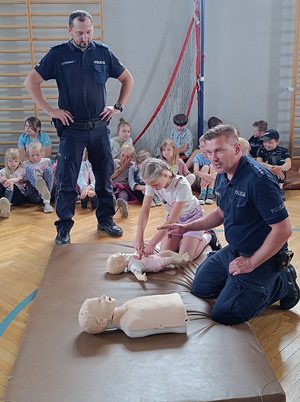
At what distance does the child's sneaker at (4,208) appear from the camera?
4504mm

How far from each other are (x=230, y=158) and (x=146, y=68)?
4070mm

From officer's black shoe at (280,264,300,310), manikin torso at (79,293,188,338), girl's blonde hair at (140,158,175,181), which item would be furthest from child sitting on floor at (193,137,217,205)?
manikin torso at (79,293,188,338)

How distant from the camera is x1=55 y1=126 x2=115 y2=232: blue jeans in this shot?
353 cm

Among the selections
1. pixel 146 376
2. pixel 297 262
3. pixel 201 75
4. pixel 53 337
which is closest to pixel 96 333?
pixel 53 337

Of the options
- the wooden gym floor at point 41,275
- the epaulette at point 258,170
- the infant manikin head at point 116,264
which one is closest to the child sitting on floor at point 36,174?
the wooden gym floor at point 41,275

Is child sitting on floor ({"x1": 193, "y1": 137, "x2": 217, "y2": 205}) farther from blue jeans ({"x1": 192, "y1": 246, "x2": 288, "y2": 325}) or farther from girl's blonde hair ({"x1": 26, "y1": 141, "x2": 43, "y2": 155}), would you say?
blue jeans ({"x1": 192, "y1": 246, "x2": 288, "y2": 325})

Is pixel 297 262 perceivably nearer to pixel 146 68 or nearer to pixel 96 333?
pixel 96 333

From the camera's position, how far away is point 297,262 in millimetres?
3217

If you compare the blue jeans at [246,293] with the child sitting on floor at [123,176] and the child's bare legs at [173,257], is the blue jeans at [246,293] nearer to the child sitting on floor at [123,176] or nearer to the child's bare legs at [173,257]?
the child's bare legs at [173,257]

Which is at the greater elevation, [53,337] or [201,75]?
[201,75]

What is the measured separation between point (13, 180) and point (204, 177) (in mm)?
2069

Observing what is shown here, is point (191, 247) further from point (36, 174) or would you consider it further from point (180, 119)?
point (180, 119)

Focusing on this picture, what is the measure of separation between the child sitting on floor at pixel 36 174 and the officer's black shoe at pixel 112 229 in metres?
1.03

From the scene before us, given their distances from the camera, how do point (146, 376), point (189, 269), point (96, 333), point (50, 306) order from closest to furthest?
point (146, 376) → point (96, 333) → point (50, 306) → point (189, 269)
